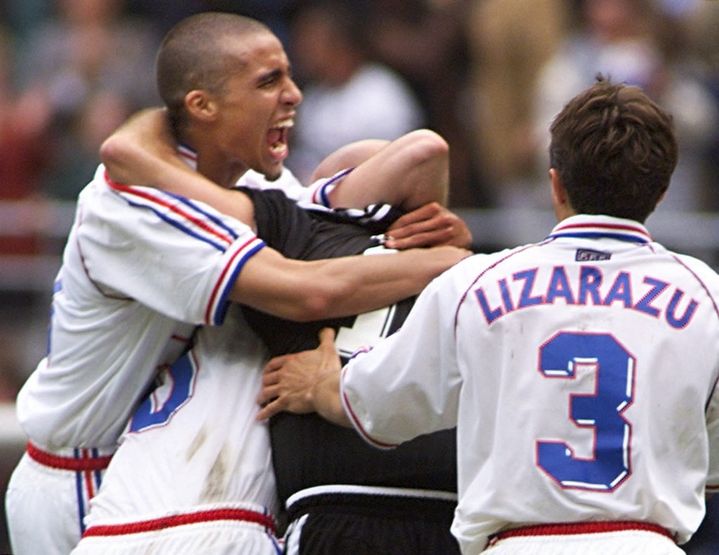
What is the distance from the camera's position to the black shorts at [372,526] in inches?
188

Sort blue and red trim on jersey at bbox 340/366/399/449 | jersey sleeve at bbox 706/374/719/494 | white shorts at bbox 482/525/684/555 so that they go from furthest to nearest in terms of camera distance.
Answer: blue and red trim on jersey at bbox 340/366/399/449, jersey sleeve at bbox 706/374/719/494, white shorts at bbox 482/525/684/555

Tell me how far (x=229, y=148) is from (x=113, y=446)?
0.91m

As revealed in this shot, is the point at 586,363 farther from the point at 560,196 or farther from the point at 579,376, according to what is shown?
the point at 560,196

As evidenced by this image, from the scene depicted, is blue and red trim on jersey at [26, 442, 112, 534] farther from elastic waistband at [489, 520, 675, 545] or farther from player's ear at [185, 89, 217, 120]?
elastic waistband at [489, 520, 675, 545]

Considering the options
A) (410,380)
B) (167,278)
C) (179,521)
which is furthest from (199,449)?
(410,380)

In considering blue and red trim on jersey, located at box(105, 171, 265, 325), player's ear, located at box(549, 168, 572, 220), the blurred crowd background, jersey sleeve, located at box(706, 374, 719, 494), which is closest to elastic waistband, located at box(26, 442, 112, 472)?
blue and red trim on jersey, located at box(105, 171, 265, 325)

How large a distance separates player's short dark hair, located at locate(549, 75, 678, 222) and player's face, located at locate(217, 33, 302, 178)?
3.60ft

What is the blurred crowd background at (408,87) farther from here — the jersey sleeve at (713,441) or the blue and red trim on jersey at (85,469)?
the jersey sleeve at (713,441)

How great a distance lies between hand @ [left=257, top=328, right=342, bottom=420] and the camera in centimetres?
482

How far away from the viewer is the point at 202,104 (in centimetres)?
519

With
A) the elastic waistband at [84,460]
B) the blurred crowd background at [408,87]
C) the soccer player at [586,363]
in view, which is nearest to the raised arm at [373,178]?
the soccer player at [586,363]

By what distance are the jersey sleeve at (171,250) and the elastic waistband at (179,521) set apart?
1.67ft

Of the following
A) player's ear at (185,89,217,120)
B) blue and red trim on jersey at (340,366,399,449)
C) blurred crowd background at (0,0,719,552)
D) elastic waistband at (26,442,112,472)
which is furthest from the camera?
blurred crowd background at (0,0,719,552)

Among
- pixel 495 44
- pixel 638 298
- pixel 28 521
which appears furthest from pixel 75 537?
pixel 495 44
